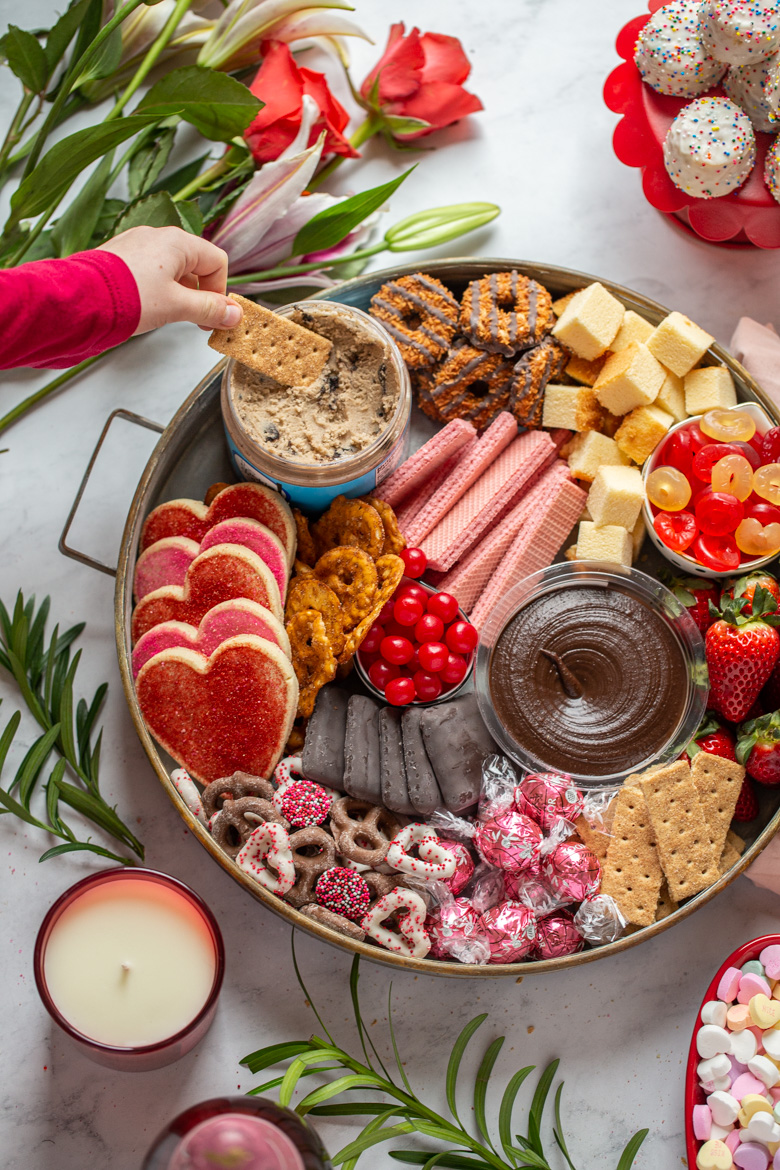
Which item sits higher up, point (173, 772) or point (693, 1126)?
point (173, 772)

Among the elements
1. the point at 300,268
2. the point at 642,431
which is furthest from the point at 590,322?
the point at 300,268

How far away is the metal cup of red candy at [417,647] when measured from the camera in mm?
1657

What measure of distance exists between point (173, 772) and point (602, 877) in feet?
2.50

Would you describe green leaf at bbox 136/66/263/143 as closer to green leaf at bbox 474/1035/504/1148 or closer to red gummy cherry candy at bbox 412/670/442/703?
red gummy cherry candy at bbox 412/670/442/703

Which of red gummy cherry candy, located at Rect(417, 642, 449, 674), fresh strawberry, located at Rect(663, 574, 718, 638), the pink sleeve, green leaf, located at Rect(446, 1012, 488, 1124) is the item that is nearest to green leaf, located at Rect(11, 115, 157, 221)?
the pink sleeve

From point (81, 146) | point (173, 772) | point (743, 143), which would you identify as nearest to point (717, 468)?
point (743, 143)

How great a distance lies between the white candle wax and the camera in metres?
1.49

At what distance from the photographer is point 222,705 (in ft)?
5.27

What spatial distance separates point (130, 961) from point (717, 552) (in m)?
1.21

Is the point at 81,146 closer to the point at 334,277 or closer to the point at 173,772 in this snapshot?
the point at 334,277

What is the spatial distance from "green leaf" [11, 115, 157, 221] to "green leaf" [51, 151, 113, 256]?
0.15 meters

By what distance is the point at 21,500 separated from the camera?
189cm

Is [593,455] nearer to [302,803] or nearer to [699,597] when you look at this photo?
[699,597]

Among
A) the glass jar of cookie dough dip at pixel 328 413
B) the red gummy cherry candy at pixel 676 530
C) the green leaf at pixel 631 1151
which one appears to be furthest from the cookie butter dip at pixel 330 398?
the green leaf at pixel 631 1151
